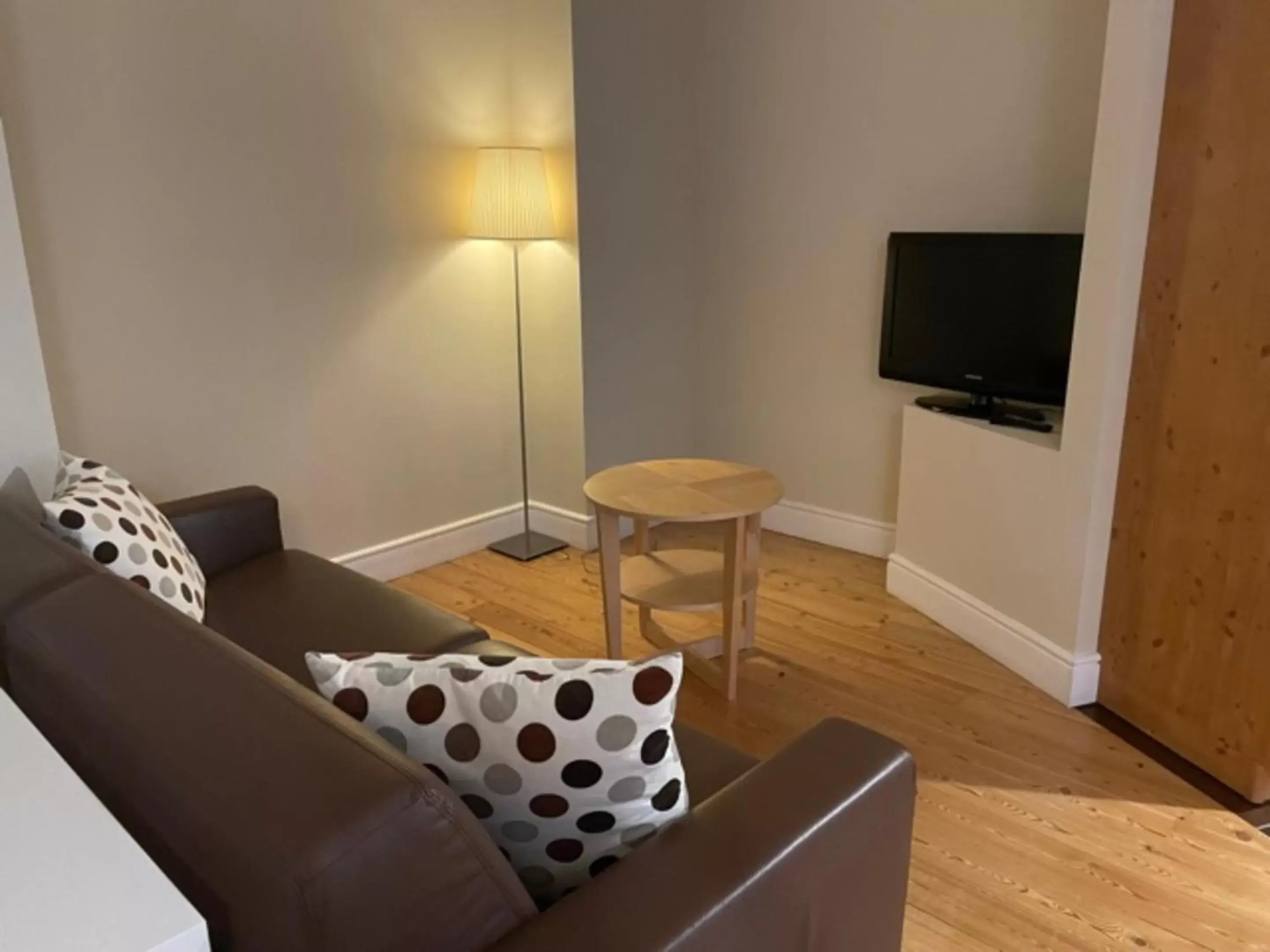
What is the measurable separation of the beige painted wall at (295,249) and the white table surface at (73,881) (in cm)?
210

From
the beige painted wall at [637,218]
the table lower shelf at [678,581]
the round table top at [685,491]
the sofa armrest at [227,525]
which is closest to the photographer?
the sofa armrest at [227,525]

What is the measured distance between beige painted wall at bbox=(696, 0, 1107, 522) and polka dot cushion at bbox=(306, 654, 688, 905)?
261cm

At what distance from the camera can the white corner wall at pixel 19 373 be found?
2.22 metres

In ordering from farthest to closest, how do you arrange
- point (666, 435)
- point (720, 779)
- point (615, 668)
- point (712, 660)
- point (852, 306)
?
1. point (666, 435)
2. point (852, 306)
3. point (712, 660)
4. point (720, 779)
5. point (615, 668)

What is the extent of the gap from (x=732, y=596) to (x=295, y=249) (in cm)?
182

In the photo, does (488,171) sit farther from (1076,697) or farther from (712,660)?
(1076,697)

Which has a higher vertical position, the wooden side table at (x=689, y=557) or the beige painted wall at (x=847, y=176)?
the beige painted wall at (x=847, y=176)

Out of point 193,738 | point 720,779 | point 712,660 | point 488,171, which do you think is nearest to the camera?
point 193,738

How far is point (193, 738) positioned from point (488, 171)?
9.23ft

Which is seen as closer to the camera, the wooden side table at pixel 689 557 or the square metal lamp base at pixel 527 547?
the wooden side table at pixel 689 557

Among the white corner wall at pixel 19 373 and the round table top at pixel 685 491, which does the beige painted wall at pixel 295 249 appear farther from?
the round table top at pixel 685 491

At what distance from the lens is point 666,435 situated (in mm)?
4387

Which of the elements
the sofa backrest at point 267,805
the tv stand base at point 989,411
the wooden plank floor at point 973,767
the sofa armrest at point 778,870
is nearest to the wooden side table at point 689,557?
the wooden plank floor at point 973,767

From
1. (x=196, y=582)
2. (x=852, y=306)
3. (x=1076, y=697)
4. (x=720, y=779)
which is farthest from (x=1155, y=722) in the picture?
(x=196, y=582)
